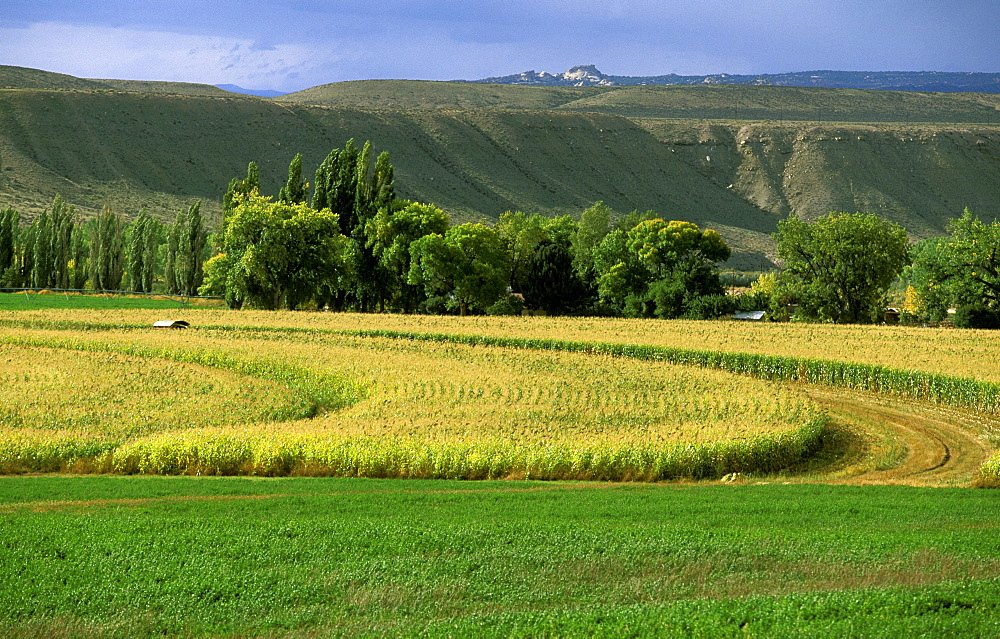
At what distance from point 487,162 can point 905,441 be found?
493 feet

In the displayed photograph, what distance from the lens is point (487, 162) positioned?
173250 millimetres

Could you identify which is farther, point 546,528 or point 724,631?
point 546,528

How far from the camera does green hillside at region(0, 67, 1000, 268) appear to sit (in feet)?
452

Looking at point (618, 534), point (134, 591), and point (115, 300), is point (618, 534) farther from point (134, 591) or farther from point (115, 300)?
point (115, 300)

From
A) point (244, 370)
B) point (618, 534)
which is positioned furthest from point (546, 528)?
point (244, 370)

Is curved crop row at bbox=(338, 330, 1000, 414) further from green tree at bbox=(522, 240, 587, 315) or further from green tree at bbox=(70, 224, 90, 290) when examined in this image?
green tree at bbox=(70, 224, 90, 290)

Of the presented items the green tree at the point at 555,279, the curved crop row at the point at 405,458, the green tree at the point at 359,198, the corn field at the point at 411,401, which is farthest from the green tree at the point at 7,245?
the curved crop row at the point at 405,458

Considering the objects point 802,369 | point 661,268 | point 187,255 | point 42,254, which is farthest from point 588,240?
point 802,369

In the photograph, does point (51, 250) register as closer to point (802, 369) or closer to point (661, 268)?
point (661, 268)

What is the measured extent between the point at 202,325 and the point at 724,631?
50276 millimetres

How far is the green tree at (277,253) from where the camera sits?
68.9 metres

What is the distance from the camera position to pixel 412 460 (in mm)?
20891

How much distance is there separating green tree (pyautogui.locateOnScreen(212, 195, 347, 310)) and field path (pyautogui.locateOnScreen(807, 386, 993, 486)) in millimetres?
44238

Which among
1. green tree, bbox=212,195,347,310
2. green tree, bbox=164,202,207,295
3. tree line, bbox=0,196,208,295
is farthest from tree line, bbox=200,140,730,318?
tree line, bbox=0,196,208,295
